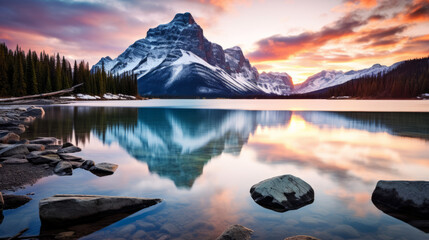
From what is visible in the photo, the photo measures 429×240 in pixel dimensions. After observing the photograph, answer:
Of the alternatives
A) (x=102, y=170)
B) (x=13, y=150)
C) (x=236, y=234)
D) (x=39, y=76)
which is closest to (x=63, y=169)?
(x=102, y=170)

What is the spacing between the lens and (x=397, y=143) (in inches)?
798

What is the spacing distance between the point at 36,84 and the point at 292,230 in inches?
4428

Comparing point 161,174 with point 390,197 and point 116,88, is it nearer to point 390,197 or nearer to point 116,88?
point 390,197

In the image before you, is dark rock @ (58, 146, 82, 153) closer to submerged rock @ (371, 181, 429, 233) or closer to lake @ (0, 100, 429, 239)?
lake @ (0, 100, 429, 239)

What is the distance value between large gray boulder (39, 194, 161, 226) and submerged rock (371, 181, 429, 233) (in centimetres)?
767

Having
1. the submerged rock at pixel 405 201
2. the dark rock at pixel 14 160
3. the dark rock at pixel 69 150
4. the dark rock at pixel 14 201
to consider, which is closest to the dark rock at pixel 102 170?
the dark rock at pixel 14 201

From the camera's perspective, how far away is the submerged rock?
7409 mm

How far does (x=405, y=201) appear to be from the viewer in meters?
7.84

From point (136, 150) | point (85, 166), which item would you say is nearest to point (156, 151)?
point (136, 150)

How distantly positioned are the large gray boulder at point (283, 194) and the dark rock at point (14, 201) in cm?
704

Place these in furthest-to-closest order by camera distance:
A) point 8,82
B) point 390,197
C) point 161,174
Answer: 1. point 8,82
2. point 161,174
3. point 390,197

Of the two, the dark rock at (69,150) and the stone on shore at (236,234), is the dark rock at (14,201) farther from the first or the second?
the dark rock at (69,150)

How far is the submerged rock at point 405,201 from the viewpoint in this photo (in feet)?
24.3

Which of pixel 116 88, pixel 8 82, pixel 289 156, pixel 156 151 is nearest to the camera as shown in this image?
pixel 289 156
